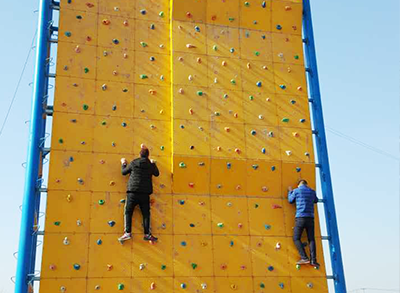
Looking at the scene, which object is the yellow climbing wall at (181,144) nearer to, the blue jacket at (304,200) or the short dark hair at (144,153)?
the blue jacket at (304,200)

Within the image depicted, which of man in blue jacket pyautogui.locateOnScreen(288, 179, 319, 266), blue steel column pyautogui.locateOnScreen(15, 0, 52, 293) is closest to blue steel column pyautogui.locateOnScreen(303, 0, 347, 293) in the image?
man in blue jacket pyautogui.locateOnScreen(288, 179, 319, 266)

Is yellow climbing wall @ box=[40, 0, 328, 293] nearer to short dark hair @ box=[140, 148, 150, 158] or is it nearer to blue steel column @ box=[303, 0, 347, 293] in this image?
blue steel column @ box=[303, 0, 347, 293]

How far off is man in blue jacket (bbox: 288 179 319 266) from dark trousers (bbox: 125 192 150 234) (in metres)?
2.62

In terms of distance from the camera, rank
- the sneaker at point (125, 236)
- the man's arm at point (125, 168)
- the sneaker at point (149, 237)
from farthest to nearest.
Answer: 1. the man's arm at point (125, 168)
2. the sneaker at point (149, 237)
3. the sneaker at point (125, 236)

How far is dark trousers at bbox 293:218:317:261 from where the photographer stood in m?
9.24

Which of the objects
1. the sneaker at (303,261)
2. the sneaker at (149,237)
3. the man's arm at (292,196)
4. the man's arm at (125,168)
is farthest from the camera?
the man's arm at (292,196)

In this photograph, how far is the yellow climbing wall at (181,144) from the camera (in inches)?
337

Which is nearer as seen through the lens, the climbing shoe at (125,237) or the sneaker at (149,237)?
the climbing shoe at (125,237)

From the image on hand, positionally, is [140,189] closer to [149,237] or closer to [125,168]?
[125,168]

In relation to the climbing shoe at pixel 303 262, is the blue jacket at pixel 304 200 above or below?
above

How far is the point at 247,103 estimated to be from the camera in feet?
32.6

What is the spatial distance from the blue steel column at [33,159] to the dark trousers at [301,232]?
438 cm

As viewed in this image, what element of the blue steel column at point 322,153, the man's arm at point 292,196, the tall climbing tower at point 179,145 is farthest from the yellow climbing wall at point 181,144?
the blue steel column at point 322,153

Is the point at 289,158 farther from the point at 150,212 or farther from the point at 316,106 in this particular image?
the point at 150,212
